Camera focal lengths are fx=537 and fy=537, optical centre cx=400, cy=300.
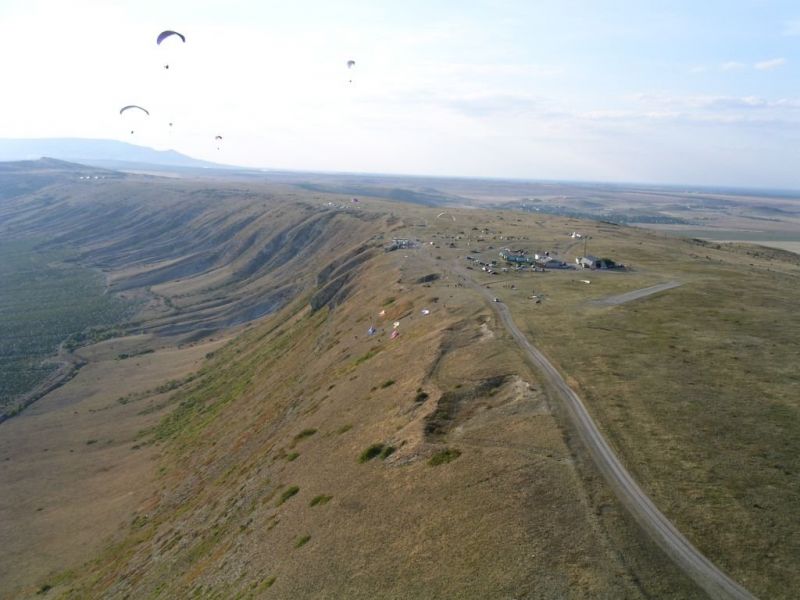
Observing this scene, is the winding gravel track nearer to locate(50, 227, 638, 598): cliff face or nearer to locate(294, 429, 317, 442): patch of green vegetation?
locate(50, 227, 638, 598): cliff face

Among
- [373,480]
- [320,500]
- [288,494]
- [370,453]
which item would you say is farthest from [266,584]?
[370,453]

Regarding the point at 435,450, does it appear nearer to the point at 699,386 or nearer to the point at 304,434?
the point at 304,434

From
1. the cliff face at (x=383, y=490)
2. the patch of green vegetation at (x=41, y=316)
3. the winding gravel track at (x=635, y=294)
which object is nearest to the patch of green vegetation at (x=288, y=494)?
the cliff face at (x=383, y=490)


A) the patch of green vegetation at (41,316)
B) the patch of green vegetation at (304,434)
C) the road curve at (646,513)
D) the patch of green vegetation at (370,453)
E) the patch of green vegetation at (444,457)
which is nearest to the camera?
the road curve at (646,513)

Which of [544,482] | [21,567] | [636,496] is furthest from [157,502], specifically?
[636,496]

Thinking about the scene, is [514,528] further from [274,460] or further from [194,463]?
[194,463]

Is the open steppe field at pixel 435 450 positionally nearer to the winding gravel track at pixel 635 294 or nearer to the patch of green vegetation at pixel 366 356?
the patch of green vegetation at pixel 366 356
